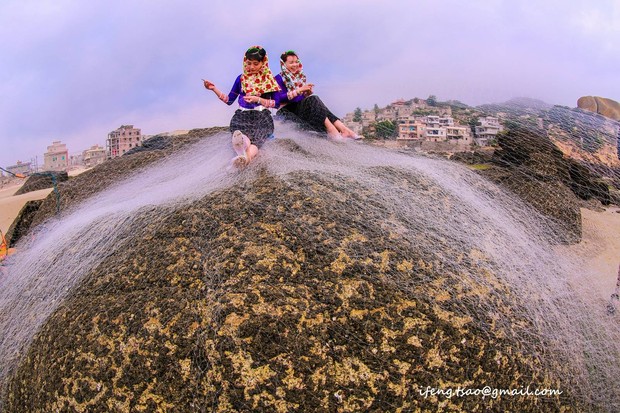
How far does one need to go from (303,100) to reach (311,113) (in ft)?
0.70

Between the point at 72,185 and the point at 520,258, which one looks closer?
the point at 520,258

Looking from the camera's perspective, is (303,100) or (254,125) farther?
(303,100)

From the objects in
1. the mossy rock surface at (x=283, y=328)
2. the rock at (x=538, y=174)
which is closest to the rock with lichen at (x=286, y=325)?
→ the mossy rock surface at (x=283, y=328)

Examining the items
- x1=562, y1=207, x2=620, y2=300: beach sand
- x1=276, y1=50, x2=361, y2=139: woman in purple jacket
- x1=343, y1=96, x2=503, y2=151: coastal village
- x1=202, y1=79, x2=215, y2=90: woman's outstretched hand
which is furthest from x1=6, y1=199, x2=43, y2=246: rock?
x1=562, y1=207, x2=620, y2=300: beach sand

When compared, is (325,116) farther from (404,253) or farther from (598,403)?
(598,403)

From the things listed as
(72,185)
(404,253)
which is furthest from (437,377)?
Answer: (72,185)

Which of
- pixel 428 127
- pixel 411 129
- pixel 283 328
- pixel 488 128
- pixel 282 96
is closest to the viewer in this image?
pixel 283 328

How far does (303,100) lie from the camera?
4945 millimetres

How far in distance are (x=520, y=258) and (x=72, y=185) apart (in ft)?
15.7

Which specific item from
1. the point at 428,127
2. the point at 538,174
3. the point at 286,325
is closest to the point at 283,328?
the point at 286,325

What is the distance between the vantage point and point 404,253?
8.07 ft

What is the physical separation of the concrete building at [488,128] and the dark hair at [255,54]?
2.46 metres

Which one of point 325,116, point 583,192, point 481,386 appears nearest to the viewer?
point 481,386

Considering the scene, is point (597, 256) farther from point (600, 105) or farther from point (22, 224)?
point (22, 224)
